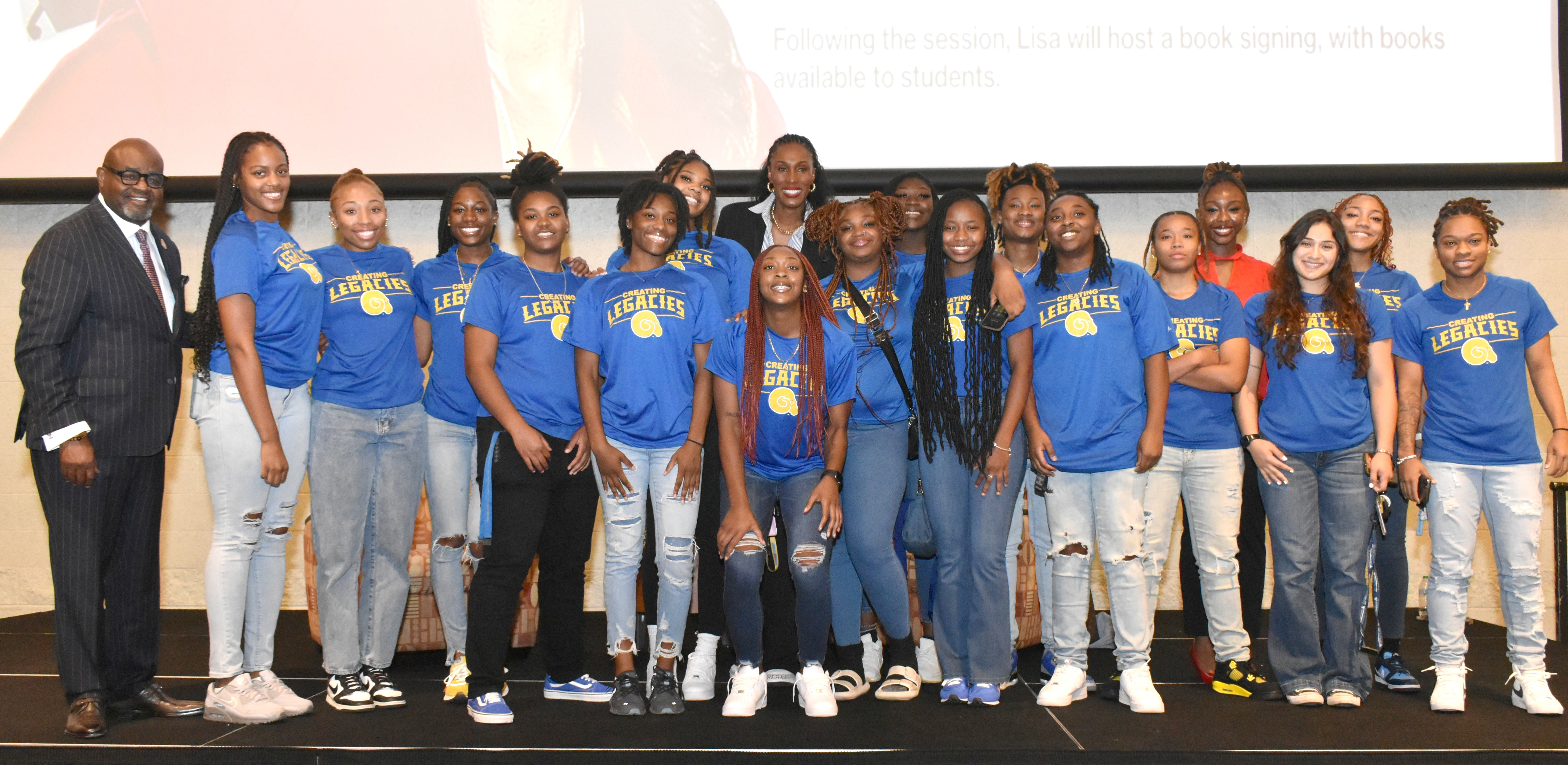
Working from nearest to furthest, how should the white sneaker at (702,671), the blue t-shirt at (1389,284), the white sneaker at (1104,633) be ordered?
the white sneaker at (702,671) < the blue t-shirt at (1389,284) < the white sneaker at (1104,633)

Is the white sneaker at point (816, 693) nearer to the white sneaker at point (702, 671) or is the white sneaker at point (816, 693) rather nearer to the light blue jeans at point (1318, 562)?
the white sneaker at point (702, 671)

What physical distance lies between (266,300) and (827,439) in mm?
1703

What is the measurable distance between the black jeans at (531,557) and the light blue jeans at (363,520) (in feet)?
0.80

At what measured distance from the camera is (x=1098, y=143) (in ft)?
14.9

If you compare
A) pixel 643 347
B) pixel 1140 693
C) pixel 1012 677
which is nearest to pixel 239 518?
pixel 643 347

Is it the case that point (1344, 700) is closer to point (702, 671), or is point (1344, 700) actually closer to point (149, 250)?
point (702, 671)

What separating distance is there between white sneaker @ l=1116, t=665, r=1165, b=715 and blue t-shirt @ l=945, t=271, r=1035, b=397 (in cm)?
92

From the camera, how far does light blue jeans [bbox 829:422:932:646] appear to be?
2961mm

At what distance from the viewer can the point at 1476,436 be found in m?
3.03

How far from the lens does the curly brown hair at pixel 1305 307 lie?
3.06m

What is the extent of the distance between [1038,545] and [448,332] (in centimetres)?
205

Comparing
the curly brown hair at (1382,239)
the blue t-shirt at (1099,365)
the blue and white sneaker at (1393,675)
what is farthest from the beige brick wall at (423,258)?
the blue t-shirt at (1099,365)

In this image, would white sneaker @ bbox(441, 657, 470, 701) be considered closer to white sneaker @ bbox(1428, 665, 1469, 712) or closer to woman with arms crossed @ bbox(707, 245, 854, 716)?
woman with arms crossed @ bbox(707, 245, 854, 716)

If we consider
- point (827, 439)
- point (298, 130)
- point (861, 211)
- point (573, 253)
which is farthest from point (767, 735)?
point (298, 130)
